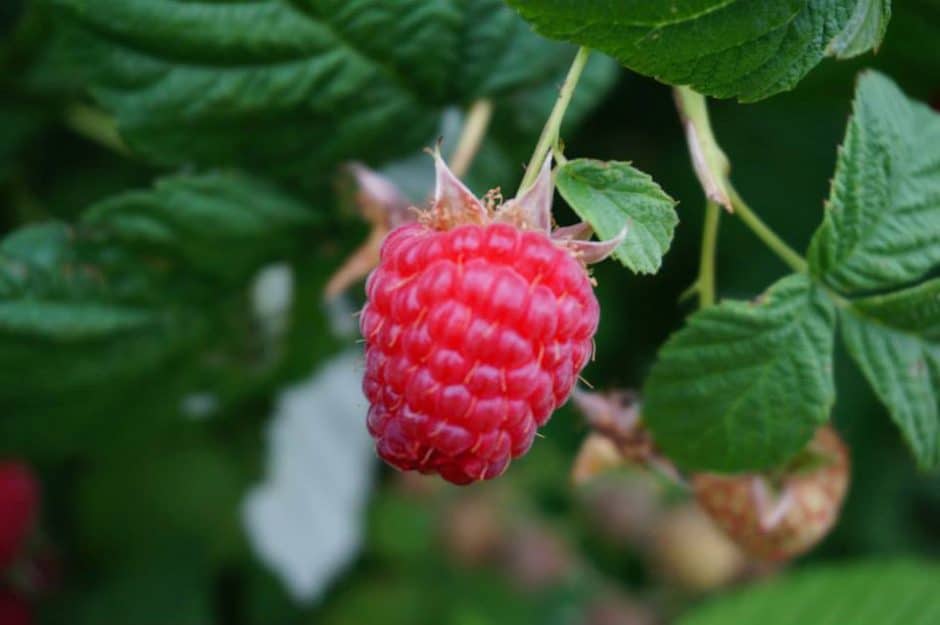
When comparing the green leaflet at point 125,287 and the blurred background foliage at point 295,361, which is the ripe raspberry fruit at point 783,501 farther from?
the green leaflet at point 125,287

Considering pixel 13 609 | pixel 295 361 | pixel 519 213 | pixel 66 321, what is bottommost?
pixel 13 609

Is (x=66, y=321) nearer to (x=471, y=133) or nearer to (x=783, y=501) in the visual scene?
(x=471, y=133)

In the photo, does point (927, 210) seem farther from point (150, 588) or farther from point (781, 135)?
point (150, 588)

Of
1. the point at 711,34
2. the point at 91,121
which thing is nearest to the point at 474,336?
the point at 711,34

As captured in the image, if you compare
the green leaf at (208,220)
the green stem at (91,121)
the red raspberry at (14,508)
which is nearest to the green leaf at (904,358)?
the green leaf at (208,220)

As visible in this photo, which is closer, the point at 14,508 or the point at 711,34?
the point at 711,34

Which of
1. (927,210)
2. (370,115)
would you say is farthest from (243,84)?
(927,210)

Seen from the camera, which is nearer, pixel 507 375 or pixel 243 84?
pixel 507 375
